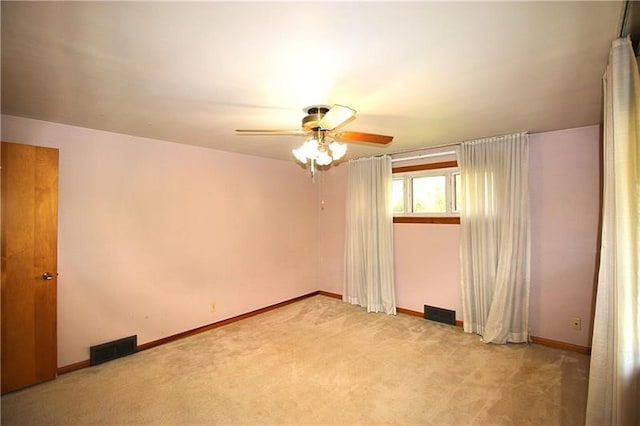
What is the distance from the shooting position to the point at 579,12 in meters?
1.27

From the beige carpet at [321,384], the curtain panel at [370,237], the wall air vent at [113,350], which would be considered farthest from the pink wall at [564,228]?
the wall air vent at [113,350]

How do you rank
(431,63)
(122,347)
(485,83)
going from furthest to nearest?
(122,347) < (485,83) < (431,63)

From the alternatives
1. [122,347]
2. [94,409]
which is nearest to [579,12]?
[94,409]

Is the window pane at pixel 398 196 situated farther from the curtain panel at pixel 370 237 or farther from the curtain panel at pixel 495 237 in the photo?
Answer: the curtain panel at pixel 495 237

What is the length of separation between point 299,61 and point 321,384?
8.06ft

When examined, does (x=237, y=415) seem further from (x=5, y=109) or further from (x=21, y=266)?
(x=5, y=109)

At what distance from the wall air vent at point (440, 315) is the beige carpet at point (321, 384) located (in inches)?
11.5

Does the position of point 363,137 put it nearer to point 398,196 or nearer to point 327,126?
point 327,126

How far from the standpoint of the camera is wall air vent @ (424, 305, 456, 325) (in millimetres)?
3824

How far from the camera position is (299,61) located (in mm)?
1651

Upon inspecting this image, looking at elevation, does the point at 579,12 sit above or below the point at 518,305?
above

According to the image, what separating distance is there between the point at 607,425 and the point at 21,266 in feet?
13.3

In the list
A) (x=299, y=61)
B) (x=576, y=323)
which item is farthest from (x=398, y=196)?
(x=299, y=61)

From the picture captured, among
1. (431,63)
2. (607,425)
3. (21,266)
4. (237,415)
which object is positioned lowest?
(237,415)
